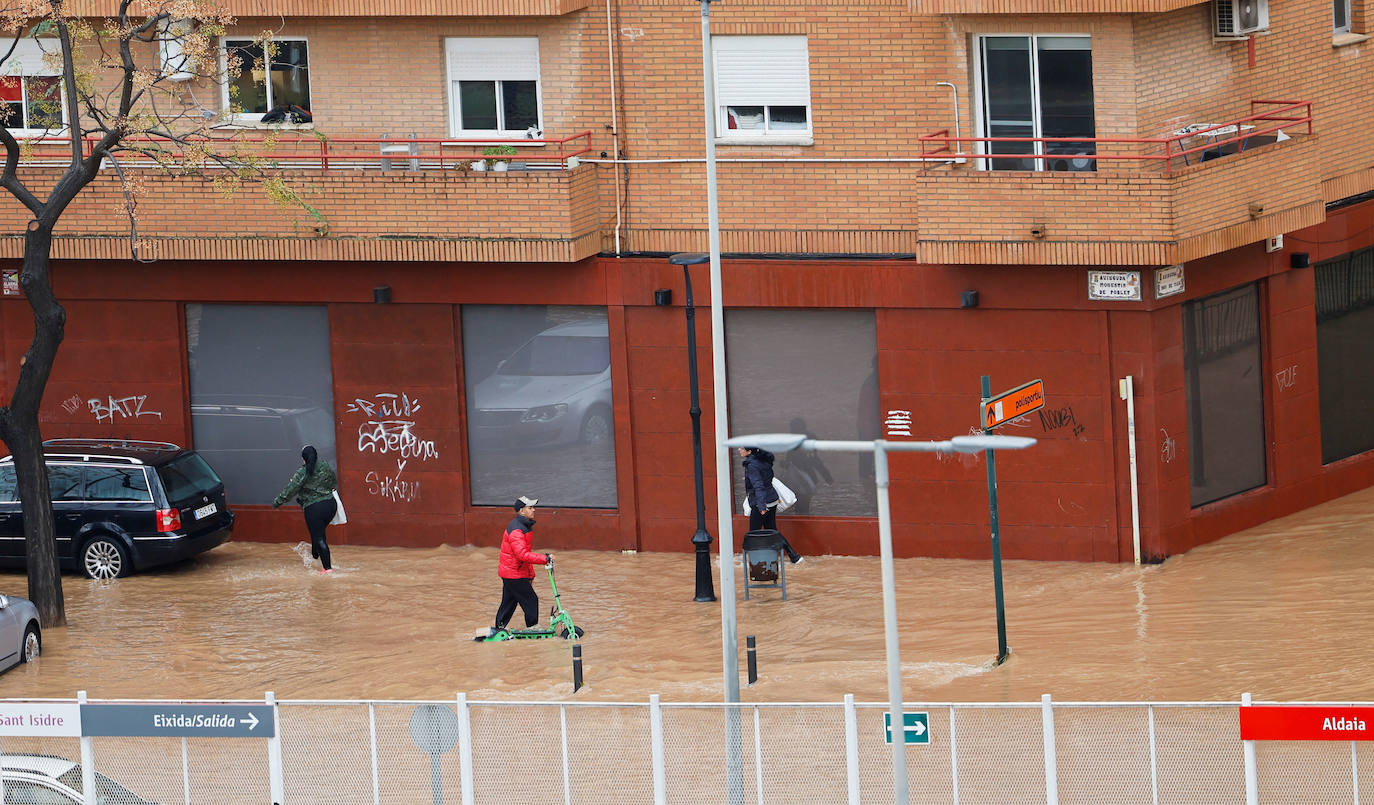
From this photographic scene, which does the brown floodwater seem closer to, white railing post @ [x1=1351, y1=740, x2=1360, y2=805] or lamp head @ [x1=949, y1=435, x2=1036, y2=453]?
white railing post @ [x1=1351, y1=740, x2=1360, y2=805]

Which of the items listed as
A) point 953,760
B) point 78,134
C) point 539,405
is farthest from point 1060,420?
point 78,134

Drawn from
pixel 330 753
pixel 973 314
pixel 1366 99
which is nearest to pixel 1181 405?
pixel 973 314

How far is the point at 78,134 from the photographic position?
19.6 m

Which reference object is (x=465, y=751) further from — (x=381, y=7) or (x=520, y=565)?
(x=381, y=7)

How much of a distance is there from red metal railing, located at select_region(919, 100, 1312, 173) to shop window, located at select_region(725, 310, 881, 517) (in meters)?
2.18

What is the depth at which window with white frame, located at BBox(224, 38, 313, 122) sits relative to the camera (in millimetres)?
23641

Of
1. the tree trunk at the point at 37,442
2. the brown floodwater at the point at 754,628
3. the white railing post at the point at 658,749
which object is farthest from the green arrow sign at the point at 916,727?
the tree trunk at the point at 37,442

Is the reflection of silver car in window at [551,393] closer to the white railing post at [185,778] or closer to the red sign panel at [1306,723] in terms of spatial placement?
the white railing post at [185,778]

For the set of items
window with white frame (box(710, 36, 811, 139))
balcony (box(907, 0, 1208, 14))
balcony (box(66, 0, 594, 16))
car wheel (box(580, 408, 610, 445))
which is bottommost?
car wheel (box(580, 408, 610, 445))

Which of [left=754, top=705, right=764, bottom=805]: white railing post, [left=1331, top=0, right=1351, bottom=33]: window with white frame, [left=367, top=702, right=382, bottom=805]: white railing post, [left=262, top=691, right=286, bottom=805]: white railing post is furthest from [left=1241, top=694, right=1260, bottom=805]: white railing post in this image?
[left=1331, top=0, right=1351, bottom=33]: window with white frame

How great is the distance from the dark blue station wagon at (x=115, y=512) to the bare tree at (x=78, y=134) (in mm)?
1392

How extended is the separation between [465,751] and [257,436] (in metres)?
11.8

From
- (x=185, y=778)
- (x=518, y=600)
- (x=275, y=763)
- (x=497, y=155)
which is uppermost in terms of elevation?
(x=497, y=155)

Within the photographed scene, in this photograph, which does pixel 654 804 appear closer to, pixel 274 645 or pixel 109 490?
pixel 274 645
